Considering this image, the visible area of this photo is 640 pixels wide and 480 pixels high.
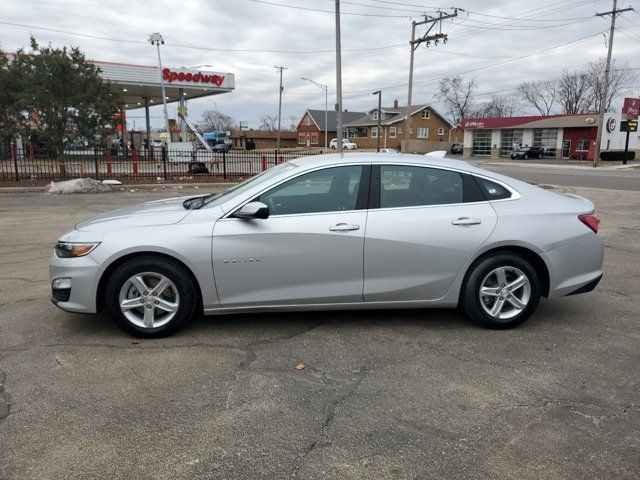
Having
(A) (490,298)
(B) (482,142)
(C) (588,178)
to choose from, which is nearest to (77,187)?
(A) (490,298)

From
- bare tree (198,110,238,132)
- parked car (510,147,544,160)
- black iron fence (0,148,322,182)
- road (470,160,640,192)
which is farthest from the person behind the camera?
bare tree (198,110,238,132)

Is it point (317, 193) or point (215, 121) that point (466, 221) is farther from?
point (215, 121)

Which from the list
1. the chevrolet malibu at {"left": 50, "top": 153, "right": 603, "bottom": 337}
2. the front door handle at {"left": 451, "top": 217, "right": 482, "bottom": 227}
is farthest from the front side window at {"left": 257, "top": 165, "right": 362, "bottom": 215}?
the front door handle at {"left": 451, "top": 217, "right": 482, "bottom": 227}

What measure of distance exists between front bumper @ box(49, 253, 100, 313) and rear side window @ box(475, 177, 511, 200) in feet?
10.9

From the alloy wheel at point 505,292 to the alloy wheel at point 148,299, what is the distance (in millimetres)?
2644

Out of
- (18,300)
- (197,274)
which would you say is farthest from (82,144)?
(197,274)

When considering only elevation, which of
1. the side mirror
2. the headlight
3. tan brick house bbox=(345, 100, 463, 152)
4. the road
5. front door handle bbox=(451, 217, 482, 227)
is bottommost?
the road

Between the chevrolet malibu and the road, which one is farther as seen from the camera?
the road

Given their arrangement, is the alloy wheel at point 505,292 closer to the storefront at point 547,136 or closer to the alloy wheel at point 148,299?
the alloy wheel at point 148,299

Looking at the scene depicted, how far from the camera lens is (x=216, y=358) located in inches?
156

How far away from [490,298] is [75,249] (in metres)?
3.53

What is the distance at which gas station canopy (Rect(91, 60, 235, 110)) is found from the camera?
36203mm

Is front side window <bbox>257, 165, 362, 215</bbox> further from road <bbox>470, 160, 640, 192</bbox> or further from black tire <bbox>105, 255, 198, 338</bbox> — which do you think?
road <bbox>470, 160, 640, 192</bbox>

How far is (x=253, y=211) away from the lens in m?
4.08
